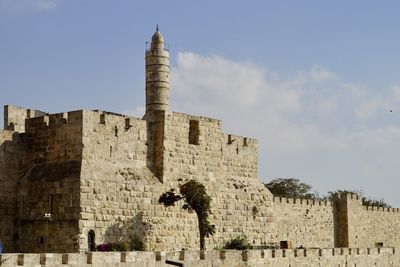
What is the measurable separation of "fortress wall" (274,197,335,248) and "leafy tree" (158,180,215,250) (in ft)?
18.7

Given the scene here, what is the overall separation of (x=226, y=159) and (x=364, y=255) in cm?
539

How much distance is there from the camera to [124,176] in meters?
20.9

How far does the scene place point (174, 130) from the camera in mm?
22750

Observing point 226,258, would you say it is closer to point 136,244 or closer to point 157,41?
point 136,244

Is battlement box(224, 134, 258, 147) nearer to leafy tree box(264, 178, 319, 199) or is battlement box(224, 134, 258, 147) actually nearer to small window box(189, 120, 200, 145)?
small window box(189, 120, 200, 145)

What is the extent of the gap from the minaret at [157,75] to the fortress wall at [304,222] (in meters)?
6.59

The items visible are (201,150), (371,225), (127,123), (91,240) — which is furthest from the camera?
(371,225)

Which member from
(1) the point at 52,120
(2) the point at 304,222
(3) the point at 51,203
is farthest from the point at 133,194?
(2) the point at 304,222

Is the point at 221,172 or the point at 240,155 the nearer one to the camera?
the point at 221,172

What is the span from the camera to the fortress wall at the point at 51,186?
64.2 ft

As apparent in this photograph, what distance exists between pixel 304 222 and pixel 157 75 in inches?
379

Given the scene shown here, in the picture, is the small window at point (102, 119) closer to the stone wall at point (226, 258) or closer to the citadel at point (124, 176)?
the citadel at point (124, 176)

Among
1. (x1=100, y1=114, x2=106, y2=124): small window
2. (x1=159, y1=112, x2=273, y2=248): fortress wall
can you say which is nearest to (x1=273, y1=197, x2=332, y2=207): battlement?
(x1=159, y1=112, x2=273, y2=248): fortress wall

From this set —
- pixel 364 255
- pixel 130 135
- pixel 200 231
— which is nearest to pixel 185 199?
pixel 200 231
